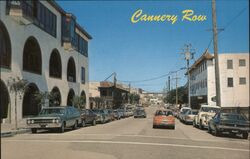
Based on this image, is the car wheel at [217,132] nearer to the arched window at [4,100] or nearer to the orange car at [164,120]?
the orange car at [164,120]

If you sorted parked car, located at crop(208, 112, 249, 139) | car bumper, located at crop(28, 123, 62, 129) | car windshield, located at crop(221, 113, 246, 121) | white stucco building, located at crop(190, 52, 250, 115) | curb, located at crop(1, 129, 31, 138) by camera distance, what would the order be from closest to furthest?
curb, located at crop(1, 129, 31, 138), parked car, located at crop(208, 112, 249, 139), car bumper, located at crop(28, 123, 62, 129), car windshield, located at crop(221, 113, 246, 121), white stucco building, located at crop(190, 52, 250, 115)

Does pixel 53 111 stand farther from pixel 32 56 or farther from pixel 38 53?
pixel 38 53

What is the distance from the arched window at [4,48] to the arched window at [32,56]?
14.8 feet

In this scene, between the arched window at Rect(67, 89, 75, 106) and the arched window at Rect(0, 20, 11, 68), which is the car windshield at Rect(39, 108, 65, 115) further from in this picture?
the arched window at Rect(67, 89, 75, 106)

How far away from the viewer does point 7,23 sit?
30.4 meters

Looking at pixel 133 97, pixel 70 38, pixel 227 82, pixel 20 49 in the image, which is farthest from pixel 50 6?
pixel 133 97

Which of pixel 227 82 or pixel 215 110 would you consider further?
pixel 227 82

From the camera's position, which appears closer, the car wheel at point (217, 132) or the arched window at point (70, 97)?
the car wheel at point (217, 132)

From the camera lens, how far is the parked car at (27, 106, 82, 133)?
22.4m

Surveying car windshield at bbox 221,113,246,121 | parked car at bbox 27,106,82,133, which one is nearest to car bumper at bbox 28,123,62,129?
parked car at bbox 27,106,82,133

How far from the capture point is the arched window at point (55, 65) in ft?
148

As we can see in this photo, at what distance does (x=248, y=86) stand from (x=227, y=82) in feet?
11.5

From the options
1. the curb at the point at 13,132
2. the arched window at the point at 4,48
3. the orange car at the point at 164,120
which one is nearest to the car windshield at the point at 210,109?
the orange car at the point at 164,120

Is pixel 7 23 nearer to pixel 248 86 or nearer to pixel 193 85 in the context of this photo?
pixel 248 86
